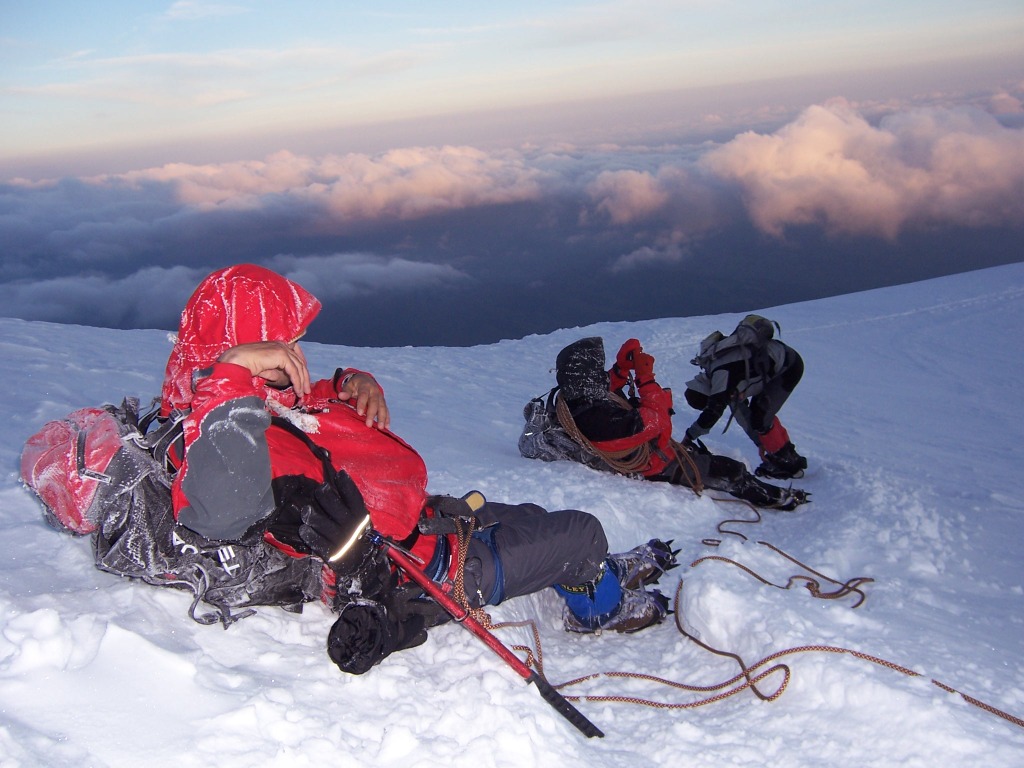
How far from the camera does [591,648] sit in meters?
3.58

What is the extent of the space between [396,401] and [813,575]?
4938 mm

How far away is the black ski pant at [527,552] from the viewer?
3244 mm

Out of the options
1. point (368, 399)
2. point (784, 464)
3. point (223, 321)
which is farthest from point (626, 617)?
point (784, 464)

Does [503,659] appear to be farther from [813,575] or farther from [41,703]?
[813,575]

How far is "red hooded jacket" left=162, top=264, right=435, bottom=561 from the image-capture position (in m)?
2.30

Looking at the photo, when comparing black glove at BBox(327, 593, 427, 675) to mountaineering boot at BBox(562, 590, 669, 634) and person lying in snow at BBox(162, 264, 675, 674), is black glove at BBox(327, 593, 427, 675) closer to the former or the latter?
person lying in snow at BBox(162, 264, 675, 674)

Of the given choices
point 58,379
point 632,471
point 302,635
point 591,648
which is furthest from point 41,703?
point 58,379

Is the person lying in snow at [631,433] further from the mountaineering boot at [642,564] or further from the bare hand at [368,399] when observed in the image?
the bare hand at [368,399]

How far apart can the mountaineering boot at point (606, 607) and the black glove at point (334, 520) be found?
136 cm

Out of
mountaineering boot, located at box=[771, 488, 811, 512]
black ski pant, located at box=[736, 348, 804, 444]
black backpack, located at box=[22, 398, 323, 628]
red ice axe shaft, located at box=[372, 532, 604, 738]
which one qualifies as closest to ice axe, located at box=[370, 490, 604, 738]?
red ice axe shaft, located at box=[372, 532, 604, 738]

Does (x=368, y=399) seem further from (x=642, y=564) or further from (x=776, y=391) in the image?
(x=776, y=391)

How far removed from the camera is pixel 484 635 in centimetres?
288

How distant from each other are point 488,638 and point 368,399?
3.44ft

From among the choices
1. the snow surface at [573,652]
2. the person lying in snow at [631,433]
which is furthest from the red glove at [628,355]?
the snow surface at [573,652]
